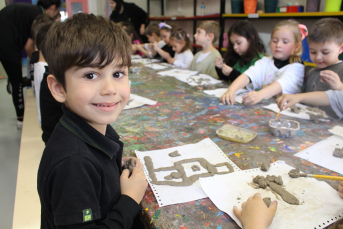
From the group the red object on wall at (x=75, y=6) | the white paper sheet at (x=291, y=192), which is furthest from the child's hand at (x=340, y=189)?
the red object on wall at (x=75, y=6)

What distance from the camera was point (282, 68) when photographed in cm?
181

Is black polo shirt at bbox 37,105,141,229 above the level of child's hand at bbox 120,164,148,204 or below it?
above

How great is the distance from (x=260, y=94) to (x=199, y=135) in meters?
0.64

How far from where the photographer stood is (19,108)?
9.38ft

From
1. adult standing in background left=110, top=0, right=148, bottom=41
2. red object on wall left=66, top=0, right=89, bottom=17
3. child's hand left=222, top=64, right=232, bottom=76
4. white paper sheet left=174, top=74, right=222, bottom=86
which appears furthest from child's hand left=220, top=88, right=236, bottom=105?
red object on wall left=66, top=0, right=89, bottom=17

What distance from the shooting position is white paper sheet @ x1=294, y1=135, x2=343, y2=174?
85cm

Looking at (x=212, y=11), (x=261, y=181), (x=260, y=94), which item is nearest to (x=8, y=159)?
(x=260, y=94)

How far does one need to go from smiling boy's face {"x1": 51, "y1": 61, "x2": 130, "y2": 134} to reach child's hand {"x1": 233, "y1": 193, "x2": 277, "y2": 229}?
398mm

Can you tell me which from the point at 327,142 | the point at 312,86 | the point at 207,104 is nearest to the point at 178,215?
the point at 327,142

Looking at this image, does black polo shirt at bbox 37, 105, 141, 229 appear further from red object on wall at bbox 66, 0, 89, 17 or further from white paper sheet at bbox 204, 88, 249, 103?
red object on wall at bbox 66, 0, 89, 17

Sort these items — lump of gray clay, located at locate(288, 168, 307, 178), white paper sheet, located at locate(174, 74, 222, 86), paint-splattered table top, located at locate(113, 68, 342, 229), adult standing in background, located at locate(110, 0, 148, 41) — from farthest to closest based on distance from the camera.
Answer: adult standing in background, located at locate(110, 0, 148, 41) → white paper sheet, located at locate(174, 74, 222, 86) → lump of gray clay, located at locate(288, 168, 307, 178) → paint-splattered table top, located at locate(113, 68, 342, 229)

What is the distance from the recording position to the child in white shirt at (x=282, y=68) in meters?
1.67

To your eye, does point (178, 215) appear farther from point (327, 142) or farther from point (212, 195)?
Result: point (327, 142)

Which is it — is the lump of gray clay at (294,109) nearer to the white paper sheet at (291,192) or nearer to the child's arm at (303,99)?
the child's arm at (303,99)
